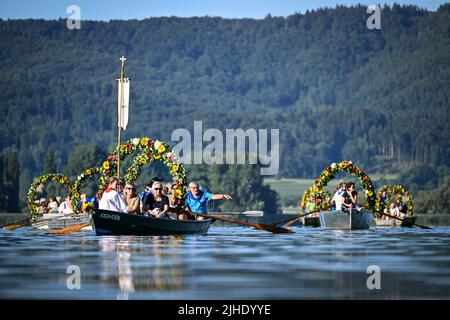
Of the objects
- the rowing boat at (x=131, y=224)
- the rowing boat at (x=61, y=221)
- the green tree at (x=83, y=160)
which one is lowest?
the rowing boat at (x=61, y=221)

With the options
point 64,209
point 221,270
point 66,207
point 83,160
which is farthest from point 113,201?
point 83,160

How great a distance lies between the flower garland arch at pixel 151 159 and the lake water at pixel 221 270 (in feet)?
30.4

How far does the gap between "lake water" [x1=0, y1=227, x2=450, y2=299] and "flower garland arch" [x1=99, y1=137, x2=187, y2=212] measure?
925 centimetres

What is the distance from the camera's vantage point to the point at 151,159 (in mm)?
50531

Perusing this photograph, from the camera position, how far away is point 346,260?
2439 cm

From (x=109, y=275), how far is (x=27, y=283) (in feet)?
5.83

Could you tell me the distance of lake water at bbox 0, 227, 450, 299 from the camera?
57.3ft

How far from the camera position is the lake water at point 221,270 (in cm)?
1745

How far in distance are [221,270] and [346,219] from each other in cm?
2794

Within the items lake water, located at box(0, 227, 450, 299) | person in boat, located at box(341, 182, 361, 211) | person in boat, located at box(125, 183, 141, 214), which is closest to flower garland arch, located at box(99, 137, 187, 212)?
person in boat, located at box(125, 183, 141, 214)

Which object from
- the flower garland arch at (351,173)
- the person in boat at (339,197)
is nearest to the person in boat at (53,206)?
the flower garland arch at (351,173)

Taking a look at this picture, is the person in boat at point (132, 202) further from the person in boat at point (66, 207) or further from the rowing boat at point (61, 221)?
the person in boat at point (66, 207)
